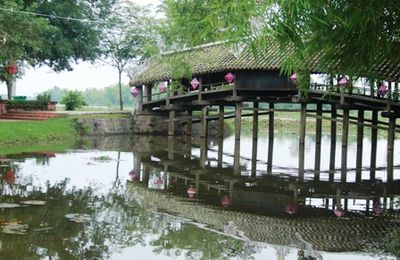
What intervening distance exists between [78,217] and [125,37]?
25916mm

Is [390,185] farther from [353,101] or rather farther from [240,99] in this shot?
[240,99]

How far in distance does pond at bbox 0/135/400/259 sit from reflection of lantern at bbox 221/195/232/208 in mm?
37

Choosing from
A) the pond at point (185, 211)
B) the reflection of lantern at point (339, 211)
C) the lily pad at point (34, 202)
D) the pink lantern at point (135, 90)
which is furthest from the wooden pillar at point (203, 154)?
the lily pad at point (34, 202)

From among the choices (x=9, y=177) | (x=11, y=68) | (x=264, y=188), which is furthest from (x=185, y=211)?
(x=11, y=68)

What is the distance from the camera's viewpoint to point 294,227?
25.8ft

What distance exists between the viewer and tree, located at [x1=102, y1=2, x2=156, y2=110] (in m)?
32.6

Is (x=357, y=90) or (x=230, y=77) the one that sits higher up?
(x=230, y=77)

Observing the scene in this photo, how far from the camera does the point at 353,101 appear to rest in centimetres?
1889

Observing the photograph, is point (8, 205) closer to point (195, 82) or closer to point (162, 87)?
point (195, 82)

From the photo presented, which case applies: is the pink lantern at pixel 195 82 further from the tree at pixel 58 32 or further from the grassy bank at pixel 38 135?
the tree at pixel 58 32

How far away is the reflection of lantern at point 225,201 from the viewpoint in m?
9.42

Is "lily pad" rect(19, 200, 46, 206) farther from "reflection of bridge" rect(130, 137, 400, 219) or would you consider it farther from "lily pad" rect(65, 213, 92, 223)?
"reflection of bridge" rect(130, 137, 400, 219)

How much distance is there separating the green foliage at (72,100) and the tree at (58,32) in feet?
5.88

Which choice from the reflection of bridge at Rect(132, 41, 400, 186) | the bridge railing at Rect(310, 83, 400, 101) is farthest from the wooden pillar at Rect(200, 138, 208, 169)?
the bridge railing at Rect(310, 83, 400, 101)
